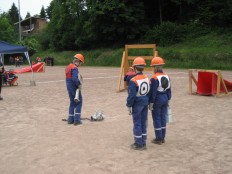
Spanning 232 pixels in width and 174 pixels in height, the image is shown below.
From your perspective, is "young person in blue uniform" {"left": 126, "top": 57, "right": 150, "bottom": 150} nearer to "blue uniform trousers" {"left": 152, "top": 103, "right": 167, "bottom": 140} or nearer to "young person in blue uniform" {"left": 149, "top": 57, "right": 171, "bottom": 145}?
"young person in blue uniform" {"left": 149, "top": 57, "right": 171, "bottom": 145}

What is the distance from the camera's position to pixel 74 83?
8.79 meters

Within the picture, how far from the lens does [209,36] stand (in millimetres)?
39156

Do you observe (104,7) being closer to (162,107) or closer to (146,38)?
(146,38)

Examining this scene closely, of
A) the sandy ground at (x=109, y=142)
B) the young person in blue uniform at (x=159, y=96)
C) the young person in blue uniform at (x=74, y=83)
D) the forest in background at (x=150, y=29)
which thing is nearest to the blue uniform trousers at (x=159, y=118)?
the young person in blue uniform at (x=159, y=96)

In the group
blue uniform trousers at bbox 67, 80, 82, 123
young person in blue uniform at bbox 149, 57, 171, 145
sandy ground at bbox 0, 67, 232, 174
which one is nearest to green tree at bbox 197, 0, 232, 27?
sandy ground at bbox 0, 67, 232, 174

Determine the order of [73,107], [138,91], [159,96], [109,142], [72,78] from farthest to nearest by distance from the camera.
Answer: [73,107] → [72,78] → [109,142] → [159,96] → [138,91]

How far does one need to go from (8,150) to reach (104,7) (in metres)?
39.2

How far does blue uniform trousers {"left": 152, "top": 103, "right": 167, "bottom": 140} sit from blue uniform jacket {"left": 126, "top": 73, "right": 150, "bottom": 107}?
16.2 inches

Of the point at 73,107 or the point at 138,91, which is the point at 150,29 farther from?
the point at 138,91

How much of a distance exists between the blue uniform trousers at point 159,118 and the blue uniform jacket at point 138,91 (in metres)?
0.41

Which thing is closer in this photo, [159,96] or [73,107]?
[159,96]

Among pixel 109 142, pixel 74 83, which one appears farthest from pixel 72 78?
pixel 109 142

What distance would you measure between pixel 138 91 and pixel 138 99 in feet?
0.53

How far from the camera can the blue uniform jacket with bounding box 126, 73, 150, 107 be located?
6516mm
